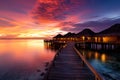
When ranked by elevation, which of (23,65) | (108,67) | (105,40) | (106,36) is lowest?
(23,65)

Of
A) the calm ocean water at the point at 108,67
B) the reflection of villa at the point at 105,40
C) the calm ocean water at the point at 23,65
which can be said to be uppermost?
the reflection of villa at the point at 105,40

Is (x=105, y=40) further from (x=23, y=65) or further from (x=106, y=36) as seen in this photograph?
(x=23, y=65)

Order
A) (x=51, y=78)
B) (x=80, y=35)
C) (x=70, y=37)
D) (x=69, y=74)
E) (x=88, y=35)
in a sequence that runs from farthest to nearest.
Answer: (x=70, y=37), (x=80, y=35), (x=88, y=35), (x=69, y=74), (x=51, y=78)

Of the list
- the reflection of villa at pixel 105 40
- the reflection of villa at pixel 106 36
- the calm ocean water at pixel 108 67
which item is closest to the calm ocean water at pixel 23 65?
the calm ocean water at pixel 108 67

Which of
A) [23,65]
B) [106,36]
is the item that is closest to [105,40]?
[106,36]

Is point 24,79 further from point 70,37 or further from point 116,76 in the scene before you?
point 70,37

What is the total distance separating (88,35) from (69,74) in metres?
42.8

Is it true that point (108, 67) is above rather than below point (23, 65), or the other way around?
above

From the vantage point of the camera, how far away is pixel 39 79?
14.8m

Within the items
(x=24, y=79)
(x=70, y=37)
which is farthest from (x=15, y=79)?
(x=70, y=37)

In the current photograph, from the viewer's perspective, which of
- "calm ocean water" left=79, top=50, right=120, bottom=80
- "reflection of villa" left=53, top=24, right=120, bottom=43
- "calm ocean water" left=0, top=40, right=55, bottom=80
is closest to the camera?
"calm ocean water" left=79, top=50, right=120, bottom=80

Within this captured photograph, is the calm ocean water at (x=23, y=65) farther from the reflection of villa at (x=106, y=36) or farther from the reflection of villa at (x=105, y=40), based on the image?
the reflection of villa at (x=106, y=36)

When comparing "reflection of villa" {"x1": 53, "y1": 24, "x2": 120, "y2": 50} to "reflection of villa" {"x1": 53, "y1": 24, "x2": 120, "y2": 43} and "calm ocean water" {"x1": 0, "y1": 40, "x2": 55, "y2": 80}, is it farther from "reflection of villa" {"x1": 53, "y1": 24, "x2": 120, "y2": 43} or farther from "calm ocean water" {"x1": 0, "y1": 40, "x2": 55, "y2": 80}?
"calm ocean water" {"x1": 0, "y1": 40, "x2": 55, "y2": 80}

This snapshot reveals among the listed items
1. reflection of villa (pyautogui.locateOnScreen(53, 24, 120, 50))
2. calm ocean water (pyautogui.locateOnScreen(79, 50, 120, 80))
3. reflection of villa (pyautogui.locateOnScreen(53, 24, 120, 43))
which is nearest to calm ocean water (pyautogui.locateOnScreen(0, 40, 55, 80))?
calm ocean water (pyautogui.locateOnScreen(79, 50, 120, 80))
